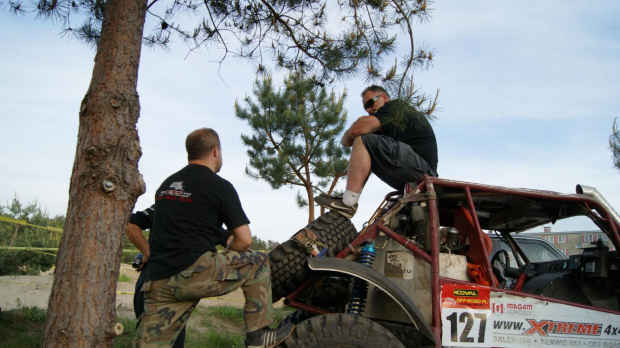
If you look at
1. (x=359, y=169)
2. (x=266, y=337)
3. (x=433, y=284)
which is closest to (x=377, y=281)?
(x=433, y=284)

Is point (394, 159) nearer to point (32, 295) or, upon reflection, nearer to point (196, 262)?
point (196, 262)

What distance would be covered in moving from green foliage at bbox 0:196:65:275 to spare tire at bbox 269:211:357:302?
823cm

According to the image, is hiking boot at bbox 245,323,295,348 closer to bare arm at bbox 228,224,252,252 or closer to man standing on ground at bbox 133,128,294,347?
man standing on ground at bbox 133,128,294,347

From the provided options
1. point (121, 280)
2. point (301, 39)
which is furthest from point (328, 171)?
point (301, 39)

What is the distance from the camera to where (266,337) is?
3.14 metres

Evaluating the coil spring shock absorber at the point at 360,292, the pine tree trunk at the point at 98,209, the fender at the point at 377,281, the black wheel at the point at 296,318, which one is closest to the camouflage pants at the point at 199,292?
the pine tree trunk at the point at 98,209

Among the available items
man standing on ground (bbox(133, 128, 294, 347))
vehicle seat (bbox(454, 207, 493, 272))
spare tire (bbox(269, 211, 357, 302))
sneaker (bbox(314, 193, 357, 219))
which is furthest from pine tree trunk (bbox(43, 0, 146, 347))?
vehicle seat (bbox(454, 207, 493, 272))

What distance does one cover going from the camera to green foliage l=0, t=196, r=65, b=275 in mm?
11266

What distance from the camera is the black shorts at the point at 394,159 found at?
13.7ft

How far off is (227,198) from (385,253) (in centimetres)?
138

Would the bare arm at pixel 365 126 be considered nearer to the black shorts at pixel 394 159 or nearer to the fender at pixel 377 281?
the black shorts at pixel 394 159

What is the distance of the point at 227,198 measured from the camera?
10.2ft

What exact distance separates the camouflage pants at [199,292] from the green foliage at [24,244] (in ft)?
27.6

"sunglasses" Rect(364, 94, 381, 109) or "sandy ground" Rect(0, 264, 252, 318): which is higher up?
"sunglasses" Rect(364, 94, 381, 109)
